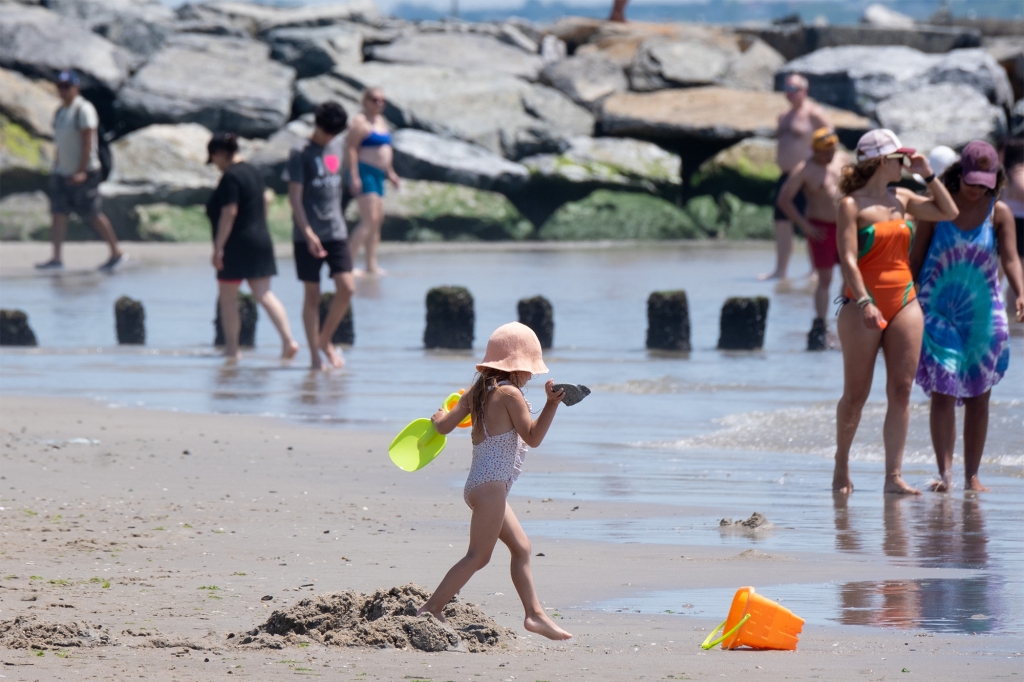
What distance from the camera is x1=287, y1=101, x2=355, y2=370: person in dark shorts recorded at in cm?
1070

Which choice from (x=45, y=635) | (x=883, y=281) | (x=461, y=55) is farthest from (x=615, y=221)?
(x=45, y=635)

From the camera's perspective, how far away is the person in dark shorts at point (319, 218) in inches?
421

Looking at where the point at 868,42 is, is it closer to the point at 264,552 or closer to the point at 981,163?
the point at 981,163

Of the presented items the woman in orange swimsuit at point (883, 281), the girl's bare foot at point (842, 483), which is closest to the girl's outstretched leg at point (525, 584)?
the girl's bare foot at point (842, 483)

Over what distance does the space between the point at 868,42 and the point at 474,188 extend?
459 inches

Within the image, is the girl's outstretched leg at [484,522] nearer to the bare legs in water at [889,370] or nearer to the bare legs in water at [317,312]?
the bare legs in water at [889,370]

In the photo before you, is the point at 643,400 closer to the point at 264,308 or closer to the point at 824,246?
the point at 264,308

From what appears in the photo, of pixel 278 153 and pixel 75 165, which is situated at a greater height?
pixel 75 165

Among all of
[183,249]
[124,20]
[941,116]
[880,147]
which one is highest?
[124,20]

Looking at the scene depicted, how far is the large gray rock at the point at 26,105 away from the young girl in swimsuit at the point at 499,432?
2103cm

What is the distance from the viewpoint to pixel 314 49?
94.5ft

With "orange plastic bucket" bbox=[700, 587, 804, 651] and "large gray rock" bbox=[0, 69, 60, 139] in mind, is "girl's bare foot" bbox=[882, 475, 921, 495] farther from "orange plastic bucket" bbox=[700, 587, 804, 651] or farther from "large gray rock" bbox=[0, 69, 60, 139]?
"large gray rock" bbox=[0, 69, 60, 139]

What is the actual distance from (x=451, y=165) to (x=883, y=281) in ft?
61.1

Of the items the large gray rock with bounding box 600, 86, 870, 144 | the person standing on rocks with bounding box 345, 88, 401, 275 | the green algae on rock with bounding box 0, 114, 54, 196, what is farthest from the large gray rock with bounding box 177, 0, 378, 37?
the person standing on rocks with bounding box 345, 88, 401, 275
